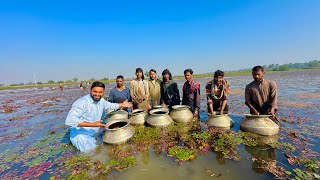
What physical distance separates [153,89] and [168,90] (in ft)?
2.23

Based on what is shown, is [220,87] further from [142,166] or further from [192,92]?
[142,166]

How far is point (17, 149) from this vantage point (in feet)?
20.4

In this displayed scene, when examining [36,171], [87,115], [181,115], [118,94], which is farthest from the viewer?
[118,94]

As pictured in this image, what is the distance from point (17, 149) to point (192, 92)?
6.89 metres

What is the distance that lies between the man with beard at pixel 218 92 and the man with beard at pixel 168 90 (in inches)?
61.4

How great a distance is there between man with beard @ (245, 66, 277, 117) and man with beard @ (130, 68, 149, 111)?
4.08 m

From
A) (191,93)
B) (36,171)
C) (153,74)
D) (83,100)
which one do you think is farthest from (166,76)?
(36,171)

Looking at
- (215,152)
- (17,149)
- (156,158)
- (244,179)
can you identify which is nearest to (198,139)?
(215,152)

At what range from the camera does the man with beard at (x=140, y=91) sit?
7527 millimetres

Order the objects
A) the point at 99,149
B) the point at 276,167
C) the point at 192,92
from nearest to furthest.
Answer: the point at 276,167
the point at 99,149
the point at 192,92

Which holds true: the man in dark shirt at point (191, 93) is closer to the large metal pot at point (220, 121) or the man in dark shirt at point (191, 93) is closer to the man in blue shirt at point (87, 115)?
the large metal pot at point (220, 121)

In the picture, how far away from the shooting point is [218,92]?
6.80m

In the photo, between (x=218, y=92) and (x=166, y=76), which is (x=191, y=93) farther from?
(x=166, y=76)

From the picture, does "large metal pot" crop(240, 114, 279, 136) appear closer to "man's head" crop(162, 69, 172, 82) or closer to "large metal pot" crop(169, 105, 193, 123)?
"large metal pot" crop(169, 105, 193, 123)
